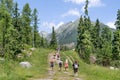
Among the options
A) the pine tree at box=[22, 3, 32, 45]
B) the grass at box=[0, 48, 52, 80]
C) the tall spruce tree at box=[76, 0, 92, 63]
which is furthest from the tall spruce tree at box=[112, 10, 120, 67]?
the pine tree at box=[22, 3, 32, 45]

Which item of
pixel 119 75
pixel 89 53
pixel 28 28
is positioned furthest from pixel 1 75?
pixel 28 28

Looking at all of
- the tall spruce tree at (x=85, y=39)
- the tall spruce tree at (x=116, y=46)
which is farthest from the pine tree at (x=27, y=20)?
the tall spruce tree at (x=116, y=46)

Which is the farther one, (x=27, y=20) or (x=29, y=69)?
(x=27, y=20)

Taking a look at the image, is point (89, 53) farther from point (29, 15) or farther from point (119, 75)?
point (119, 75)

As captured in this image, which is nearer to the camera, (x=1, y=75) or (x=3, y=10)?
(x=1, y=75)

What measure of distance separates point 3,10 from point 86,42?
3026 cm

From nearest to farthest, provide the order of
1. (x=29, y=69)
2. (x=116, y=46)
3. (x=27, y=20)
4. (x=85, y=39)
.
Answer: (x=29, y=69) → (x=116, y=46) → (x=85, y=39) → (x=27, y=20)

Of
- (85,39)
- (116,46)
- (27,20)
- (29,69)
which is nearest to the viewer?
(29,69)

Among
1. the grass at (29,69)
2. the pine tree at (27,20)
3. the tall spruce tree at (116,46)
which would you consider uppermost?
the pine tree at (27,20)

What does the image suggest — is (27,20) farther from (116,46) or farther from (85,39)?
(116,46)

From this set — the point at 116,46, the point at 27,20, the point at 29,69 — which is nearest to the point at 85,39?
the point at 116,46

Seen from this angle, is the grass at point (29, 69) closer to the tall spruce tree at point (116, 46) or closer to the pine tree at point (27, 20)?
the tall spruce tree at point (116, 46)

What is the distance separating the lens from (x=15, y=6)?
85.6 m

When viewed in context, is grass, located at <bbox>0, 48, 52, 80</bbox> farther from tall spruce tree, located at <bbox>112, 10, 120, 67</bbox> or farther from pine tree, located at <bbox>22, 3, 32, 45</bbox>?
pine tree, located at <bbox>22, 3, 32, 45</bbox>
